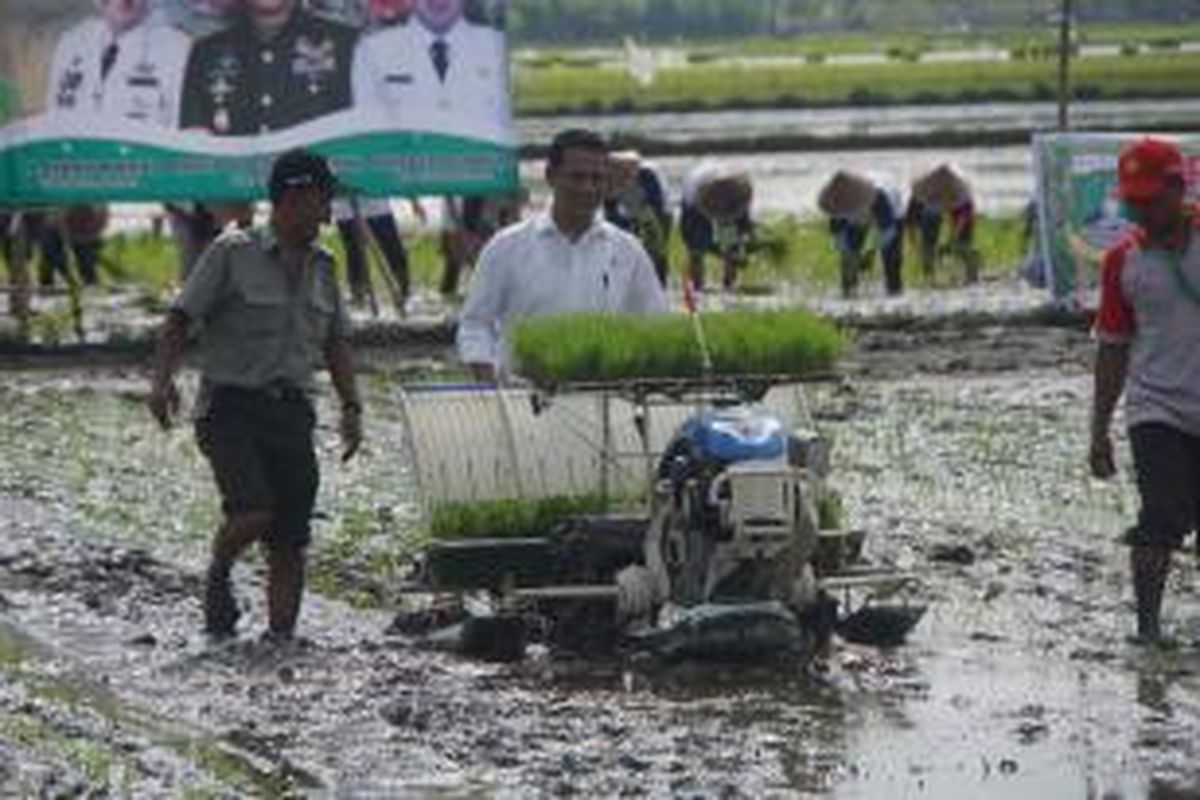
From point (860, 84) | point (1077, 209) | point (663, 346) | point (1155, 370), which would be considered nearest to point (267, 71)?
point (1077, 209)

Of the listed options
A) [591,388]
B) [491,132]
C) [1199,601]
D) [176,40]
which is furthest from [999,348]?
[591,388]

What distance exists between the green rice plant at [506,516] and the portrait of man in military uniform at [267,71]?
1173 centimetres

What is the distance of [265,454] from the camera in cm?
1213

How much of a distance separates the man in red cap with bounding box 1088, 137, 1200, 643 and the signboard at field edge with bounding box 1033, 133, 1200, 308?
12.3 meters

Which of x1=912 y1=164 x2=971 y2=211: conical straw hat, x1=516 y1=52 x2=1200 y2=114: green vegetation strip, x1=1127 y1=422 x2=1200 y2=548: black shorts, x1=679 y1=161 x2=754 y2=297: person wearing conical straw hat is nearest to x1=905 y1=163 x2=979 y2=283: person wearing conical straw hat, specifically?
x1=912 y1=164 x2=971 y2=211: conical straw hat

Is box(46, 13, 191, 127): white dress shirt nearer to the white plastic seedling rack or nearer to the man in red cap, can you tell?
the white plastic seedling rack

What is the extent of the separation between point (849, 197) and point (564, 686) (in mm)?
17122

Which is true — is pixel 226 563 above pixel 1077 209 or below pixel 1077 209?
above

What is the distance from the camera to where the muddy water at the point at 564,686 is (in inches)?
386

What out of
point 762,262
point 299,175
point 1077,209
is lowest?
point 762,262

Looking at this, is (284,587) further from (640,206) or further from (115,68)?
(640,206)

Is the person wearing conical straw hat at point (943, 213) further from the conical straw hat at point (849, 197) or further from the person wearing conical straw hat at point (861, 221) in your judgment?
the conical straw hat at point (849, 197)

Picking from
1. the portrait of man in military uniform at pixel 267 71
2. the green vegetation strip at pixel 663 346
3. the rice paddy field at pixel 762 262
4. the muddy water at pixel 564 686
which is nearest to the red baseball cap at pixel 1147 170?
the green vegetation strip at pixel 663 346

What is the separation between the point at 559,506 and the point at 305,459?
2.86 ft
